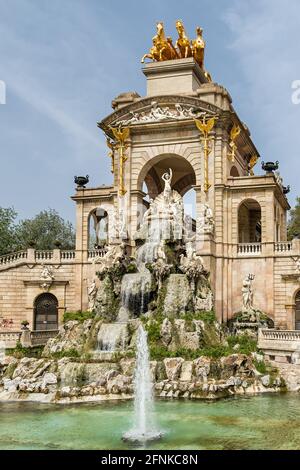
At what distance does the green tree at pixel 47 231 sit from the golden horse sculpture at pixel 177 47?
19.2 m

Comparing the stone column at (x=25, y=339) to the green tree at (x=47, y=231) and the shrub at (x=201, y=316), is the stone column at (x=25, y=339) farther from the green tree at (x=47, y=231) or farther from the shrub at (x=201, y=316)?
the green tree at (x=47, y=231)

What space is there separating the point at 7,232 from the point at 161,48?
59.2ft

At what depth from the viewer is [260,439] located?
49.8 feet

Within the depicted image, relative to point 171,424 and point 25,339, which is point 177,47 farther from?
point 171,424

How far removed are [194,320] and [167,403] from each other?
20.3 ft

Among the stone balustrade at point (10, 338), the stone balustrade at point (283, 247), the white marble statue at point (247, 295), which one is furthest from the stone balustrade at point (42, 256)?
the stone balustrade at point (283, 247)

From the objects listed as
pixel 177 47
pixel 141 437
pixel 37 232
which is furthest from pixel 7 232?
pixel 141 437

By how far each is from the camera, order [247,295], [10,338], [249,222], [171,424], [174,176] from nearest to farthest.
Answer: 1. [171,424]
2. [10,338]
3. [247,295]
4. [249,222]
5. [174,176]

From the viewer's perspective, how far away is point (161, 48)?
121 ft

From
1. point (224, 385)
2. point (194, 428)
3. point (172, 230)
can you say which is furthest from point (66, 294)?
point (194, 428)

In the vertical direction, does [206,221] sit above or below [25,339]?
above

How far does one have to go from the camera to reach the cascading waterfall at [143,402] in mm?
15305

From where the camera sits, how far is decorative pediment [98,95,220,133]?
33.1m

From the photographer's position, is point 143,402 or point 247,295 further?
point 247,295
